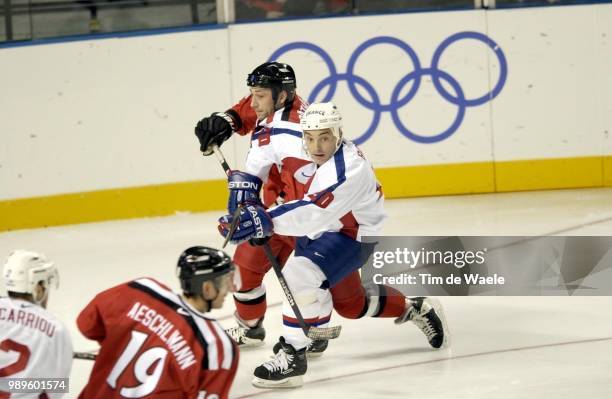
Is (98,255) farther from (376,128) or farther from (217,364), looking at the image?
(217,364)

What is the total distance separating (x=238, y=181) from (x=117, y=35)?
10.3 feet

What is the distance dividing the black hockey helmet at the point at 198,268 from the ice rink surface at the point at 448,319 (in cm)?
132

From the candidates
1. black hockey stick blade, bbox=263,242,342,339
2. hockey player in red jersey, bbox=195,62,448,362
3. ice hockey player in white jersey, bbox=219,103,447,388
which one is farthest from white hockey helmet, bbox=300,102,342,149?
black hockey stick blade, bbox=263,242,342,339

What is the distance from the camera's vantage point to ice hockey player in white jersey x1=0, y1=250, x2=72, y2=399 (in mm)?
2803

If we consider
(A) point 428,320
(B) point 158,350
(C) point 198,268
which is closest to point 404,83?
(A) point 428,320

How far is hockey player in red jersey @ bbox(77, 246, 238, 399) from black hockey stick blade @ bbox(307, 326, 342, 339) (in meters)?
1.35

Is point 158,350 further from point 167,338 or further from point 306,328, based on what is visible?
point 306,328

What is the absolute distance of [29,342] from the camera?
2.80m

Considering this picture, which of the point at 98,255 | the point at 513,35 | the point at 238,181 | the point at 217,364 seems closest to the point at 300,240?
the point at 238,181

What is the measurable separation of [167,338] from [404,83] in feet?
16.6

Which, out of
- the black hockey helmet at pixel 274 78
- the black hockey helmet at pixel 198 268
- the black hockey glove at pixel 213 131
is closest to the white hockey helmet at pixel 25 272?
the black hockey helmet at pixel 198 268

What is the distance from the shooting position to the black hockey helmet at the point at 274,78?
468 centimetres

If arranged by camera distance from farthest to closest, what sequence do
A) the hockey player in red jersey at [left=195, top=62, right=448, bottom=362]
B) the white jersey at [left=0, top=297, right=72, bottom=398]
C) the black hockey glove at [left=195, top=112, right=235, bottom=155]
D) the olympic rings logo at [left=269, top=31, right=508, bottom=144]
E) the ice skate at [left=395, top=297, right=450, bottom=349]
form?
the olympic rings logo at [left=269, top=31, right=508, bottom=144] → the black hockey glove at [left=195, top=112, right=235, bottom=155] → the ice skate at [left=395, top=297, right=450, bottom=349] → the hockey player in red jersey at [left=195, top=62, right=448, bottom=362] → the white jersey at [left=0, top=297, right=72, bottom=398]

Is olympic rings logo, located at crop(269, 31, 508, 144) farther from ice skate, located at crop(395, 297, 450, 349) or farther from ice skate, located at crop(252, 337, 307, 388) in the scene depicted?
ice skate, located at crop(252, 337, 307, 388)
